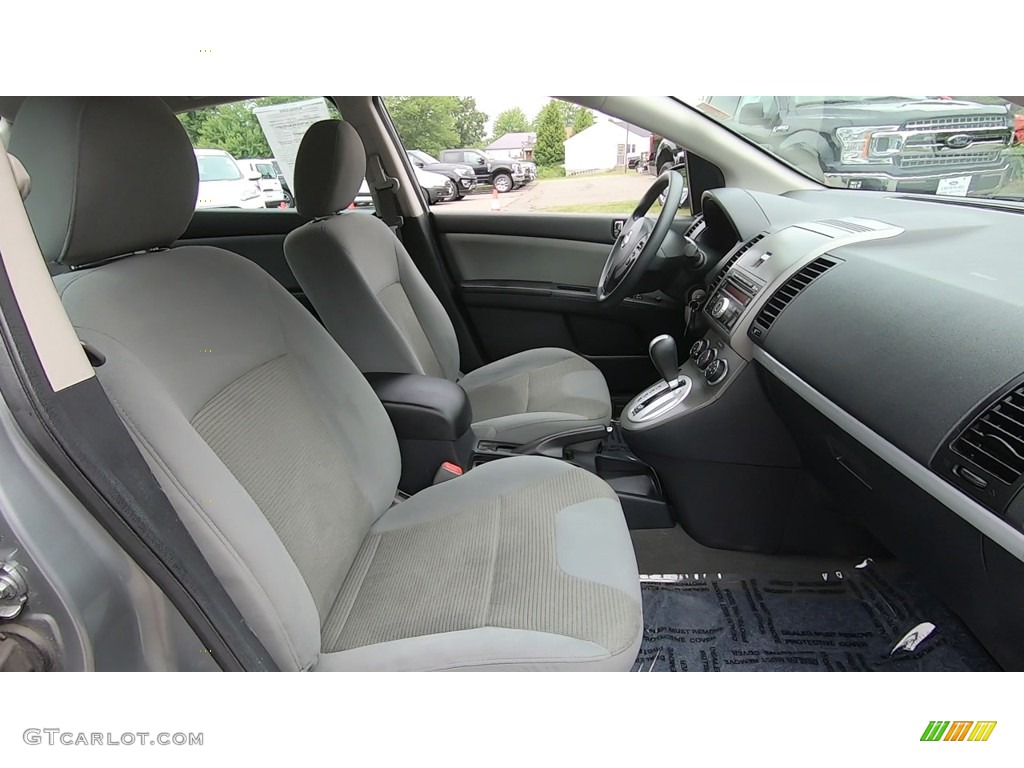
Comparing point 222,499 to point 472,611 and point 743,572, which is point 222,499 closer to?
point 472,611

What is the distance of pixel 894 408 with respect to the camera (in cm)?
97

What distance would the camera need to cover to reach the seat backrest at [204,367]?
815 mm

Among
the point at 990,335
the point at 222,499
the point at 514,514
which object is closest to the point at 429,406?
the point at 514,514

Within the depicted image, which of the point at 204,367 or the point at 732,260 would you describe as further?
the point at 732,260

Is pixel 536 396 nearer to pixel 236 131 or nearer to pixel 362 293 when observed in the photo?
pixel 362 293

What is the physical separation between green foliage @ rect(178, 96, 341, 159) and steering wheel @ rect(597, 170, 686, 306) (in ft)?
3.28

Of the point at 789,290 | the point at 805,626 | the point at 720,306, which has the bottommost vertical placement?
the point at 805,626

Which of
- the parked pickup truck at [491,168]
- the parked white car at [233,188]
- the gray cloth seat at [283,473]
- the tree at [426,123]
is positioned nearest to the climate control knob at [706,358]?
the gray cloth seat at [283,473]

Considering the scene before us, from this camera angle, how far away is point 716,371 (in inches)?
62.1

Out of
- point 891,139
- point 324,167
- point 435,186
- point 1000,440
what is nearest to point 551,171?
point 435,186

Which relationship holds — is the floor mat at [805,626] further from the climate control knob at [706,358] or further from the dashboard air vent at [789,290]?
the dashboard air vent at [789,290]

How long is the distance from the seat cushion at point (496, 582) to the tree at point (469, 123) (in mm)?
779

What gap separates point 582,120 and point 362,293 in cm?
Result: 74

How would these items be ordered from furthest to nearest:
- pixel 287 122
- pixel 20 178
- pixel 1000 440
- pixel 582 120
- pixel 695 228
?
1. pixel 287 122
2. pixel 695 228
3. pixel 582 120
4. pixel 1000 440
5. pixel 20 178
